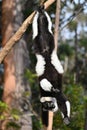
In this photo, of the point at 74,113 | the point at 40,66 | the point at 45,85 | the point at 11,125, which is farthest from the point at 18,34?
the point at 11,125

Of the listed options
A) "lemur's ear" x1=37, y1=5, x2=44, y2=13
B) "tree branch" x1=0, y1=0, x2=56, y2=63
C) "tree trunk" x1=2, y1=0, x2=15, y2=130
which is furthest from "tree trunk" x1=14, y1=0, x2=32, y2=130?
"lemur's ear" x1=37, y1=5, x2=44, y2=13

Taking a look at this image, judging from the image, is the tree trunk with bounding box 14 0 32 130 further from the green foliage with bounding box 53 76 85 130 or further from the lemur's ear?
the lemur's ear

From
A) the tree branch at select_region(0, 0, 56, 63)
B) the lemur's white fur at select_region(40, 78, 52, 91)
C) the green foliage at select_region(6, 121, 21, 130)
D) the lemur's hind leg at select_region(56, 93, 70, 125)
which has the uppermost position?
the tree branch at select_region(0, 0, 56, 63)

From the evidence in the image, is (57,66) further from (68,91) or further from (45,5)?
(68,91)

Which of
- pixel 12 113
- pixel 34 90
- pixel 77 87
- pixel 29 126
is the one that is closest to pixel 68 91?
pixel 77 87

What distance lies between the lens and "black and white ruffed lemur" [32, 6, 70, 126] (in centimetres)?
390

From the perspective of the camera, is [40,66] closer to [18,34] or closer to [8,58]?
[18,34]

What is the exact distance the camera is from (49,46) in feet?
13.9

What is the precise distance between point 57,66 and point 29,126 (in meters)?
5.98

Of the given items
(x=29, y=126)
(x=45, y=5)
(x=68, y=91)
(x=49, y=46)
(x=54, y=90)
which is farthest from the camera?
(x=29, y=126)

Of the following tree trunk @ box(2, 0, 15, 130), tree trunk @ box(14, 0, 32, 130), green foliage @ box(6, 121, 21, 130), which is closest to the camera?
green foliage @ box(6, 121, 21, 130)

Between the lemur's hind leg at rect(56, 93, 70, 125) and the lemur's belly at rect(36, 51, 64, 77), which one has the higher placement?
the lemur's belly at rect(36, 51, 64, 77)

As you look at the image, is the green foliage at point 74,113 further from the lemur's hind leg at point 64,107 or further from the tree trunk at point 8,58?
the tree trunk at point 8,58

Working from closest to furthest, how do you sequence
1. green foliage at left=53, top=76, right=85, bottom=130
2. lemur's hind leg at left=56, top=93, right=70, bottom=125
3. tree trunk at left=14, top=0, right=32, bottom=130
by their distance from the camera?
1. lemur's hind leg at left=56, top=93, right=70, bottom=125
2. green foliage at left=53, top=76, right=85, bottom=130
3. tree trunk at left=14, top=0, right=32, bottom=130
